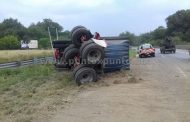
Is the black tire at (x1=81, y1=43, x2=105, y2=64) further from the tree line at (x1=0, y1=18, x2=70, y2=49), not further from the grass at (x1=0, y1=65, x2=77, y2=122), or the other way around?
the tree line at (x1=0, y1=18, x2=70, y2=49)

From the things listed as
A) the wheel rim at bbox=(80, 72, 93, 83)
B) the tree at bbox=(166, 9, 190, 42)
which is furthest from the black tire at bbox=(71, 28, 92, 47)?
the tree at bbox=(166, 9, 190, 42)

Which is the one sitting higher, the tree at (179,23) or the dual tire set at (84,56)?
the tree at (179,23)

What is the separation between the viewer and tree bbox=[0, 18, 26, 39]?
145200 millimetres

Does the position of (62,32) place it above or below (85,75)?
above

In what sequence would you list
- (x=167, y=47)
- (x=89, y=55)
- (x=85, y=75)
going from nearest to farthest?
(x=85, y=75)
(x=89, y=55)
(x=167, y=47)

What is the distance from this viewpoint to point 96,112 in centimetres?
1073

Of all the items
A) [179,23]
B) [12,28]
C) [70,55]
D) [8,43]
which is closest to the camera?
[70,55]

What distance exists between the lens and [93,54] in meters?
18.0

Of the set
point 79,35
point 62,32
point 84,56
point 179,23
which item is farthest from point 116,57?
point 179,23

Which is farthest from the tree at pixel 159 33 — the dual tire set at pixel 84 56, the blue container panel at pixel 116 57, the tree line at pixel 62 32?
the dual tire set at pixel 84 56

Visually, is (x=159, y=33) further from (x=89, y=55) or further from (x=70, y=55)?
(x=89, y=55)

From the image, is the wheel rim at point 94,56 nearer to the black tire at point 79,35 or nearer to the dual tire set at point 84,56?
the dual tire set at point 84,56

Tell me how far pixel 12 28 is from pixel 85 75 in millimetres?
137472

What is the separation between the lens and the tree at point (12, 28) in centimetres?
14520
